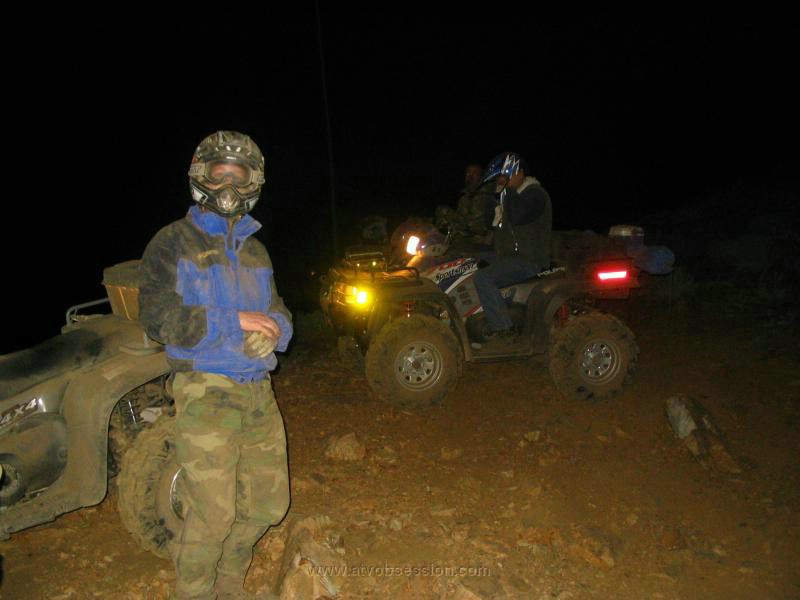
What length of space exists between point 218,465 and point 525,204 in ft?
14.0

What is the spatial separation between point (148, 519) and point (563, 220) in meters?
27.8

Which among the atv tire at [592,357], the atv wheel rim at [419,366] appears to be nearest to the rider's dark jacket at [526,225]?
the atv tire at [592,357]

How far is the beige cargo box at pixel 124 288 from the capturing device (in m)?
3.96

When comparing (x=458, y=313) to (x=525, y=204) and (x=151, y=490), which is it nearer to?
(x=525, y=204)

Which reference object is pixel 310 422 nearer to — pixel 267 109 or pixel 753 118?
pixel 753 118

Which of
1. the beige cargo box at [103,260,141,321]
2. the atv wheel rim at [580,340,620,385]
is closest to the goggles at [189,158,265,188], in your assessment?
the beige cargo box at [103,260,141,321]

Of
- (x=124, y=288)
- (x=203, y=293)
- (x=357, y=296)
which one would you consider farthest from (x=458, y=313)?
(x=203, y=293)

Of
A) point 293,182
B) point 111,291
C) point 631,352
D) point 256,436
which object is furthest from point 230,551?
point 293,182

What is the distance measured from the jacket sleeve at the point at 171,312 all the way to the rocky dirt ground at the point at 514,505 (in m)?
1.46

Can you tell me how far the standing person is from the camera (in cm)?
295

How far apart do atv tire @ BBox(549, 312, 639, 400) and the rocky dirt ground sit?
0.58 feet

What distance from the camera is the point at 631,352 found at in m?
6.36

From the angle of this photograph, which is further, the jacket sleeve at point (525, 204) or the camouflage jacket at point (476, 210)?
the camouflage jacket at point (476, 210)

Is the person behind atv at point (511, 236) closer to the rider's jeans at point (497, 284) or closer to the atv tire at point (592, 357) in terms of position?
the rider's jeans at point (497, 284)
